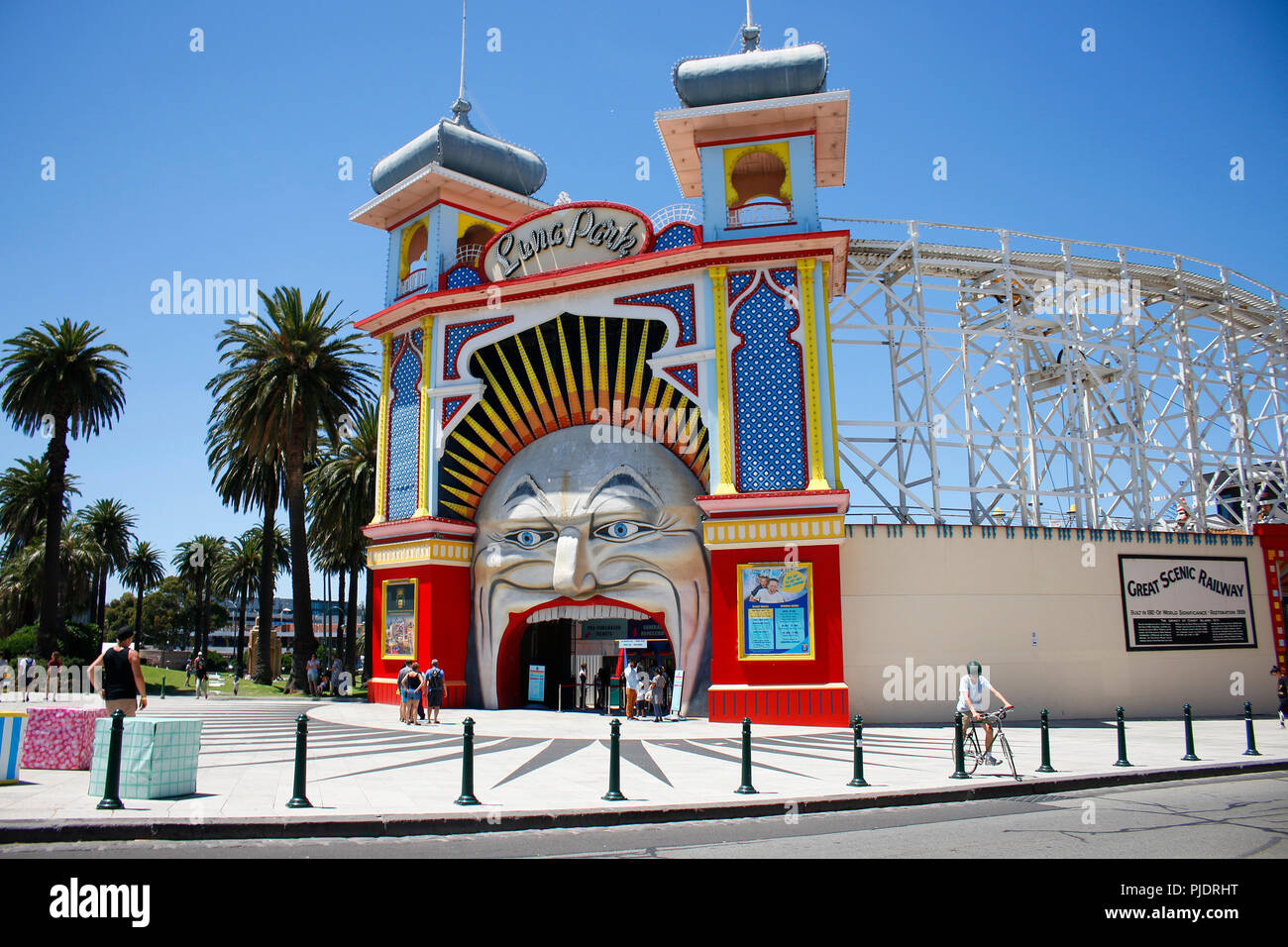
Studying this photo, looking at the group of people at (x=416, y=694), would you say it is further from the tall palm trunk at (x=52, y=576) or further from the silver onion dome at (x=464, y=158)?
the tall palm trunk at (x=52, y=576)

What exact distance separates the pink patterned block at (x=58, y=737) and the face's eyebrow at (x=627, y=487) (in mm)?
14113

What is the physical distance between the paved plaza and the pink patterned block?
281 millimetres

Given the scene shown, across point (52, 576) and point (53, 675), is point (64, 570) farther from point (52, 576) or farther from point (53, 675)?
point (53, 675)

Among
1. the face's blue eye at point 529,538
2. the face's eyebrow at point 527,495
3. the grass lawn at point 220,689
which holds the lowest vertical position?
the grass lawn at point 220,689

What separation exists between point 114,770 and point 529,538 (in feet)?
54.6

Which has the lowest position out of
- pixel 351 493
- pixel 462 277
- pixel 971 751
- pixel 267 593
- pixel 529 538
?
pixel 971 751

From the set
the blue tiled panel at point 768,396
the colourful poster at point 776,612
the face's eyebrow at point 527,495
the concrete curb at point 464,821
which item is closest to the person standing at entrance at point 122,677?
the concrete curb at point 464,821

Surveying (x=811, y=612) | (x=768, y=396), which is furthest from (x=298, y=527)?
(x=811, y=612)

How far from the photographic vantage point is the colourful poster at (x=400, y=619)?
27.5m

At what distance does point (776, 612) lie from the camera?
73.8 feet

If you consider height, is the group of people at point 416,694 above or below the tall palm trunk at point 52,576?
below

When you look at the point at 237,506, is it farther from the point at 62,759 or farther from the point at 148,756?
the point at 148,756

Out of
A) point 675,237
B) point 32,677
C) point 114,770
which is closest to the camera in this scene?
point 114,770

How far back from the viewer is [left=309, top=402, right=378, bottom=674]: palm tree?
42281 mm
